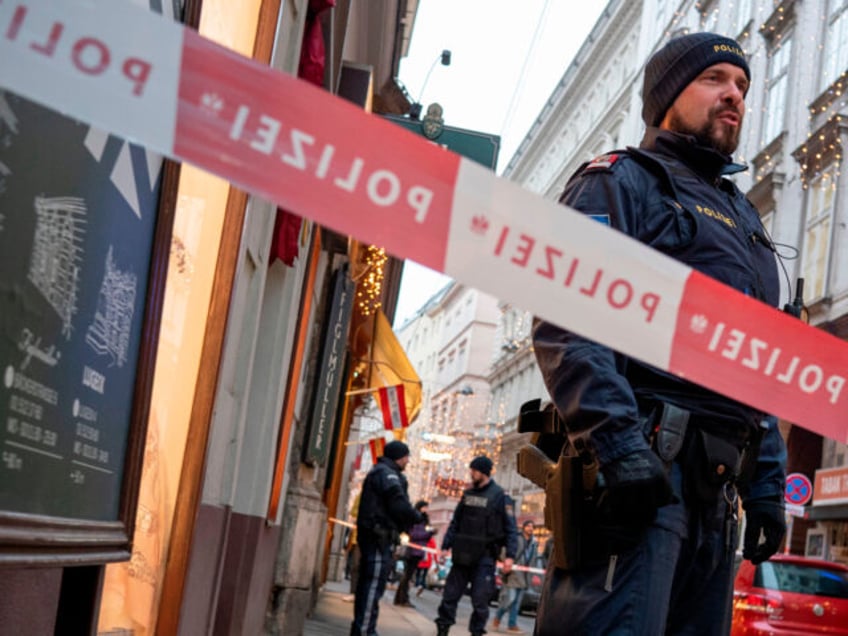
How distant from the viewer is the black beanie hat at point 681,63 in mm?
3404

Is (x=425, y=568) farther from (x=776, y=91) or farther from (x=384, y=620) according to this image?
(x=384, y=620)

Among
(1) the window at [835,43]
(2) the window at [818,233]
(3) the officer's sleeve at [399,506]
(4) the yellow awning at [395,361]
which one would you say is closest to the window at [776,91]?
(1) the window at [835,43]

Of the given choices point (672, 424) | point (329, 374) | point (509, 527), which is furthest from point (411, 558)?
point (672, 424)

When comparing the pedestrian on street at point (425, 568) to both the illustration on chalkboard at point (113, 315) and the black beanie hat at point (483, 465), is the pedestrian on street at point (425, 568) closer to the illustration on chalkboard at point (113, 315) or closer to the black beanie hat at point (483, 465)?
the black beanie hat at point (483, 465)

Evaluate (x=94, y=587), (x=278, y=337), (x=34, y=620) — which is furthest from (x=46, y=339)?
(x=278, y=337)

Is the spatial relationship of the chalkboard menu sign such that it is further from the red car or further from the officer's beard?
the red car

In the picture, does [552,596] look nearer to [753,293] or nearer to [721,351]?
[753,293]

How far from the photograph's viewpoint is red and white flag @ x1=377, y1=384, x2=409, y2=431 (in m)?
19.9

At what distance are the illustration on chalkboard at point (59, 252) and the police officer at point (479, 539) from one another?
10.1 meters

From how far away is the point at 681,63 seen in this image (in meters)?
3.42

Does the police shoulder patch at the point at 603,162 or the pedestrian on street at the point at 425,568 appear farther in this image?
the pedestrian on street at the point at 425,568

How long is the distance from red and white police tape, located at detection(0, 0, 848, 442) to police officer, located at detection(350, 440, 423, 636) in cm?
869

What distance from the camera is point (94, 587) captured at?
2877 mm

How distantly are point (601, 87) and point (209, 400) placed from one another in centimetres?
4879
